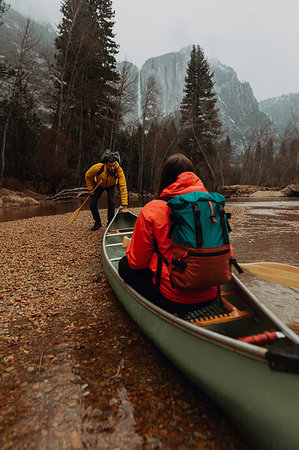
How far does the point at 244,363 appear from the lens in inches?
50.6

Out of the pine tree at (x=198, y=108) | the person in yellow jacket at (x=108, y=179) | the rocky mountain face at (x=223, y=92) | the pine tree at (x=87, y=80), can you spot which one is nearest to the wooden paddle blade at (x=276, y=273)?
the person in yellow jacket at (x=108, y=179)

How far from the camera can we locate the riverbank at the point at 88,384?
1.53 meters

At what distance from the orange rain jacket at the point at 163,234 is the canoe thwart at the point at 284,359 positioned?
2.80ft

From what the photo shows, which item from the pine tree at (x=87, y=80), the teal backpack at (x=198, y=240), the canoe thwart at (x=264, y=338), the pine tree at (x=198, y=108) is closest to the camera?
the canoe thwart at (x=264, y=338)

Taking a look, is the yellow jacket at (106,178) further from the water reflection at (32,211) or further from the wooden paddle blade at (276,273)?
the water reflection at (32,211)

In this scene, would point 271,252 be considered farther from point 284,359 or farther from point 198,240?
point 284,359

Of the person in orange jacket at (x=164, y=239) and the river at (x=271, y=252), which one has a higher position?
the person in orange jacket at (x=164, y=239)

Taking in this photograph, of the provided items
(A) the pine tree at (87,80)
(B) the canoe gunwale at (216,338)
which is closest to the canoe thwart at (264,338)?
(B) the canoe gunwale at (216,338)

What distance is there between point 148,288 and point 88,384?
877 mm

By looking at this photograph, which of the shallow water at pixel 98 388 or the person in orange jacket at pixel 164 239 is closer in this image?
the shallow water at pixel 98 388

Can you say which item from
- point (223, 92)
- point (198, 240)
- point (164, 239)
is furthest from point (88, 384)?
point (223, 92)

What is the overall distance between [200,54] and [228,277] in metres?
36.0

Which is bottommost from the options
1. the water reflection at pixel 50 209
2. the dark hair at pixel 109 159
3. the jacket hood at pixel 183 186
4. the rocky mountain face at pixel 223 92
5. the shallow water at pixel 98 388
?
the shallow water at pixel 98 388

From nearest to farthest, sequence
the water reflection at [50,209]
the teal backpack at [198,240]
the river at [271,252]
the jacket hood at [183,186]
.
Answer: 1. the teal backpack at [198,240]
2. the jacket hood at [183,186]
3. the river at [271,252]
4. the water reflection at [50,209]
